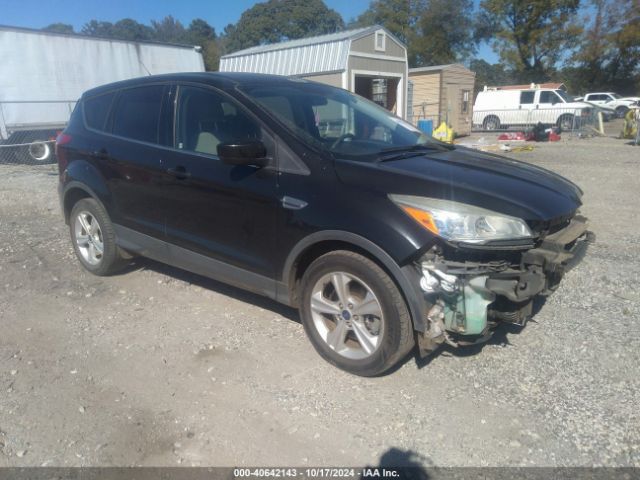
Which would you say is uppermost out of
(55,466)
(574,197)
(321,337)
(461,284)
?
(574,197)

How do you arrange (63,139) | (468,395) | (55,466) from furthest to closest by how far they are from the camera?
(63,139), (468,395), (55,466)

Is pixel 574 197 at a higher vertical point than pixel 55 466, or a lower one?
higher

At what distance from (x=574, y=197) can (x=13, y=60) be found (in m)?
15.4

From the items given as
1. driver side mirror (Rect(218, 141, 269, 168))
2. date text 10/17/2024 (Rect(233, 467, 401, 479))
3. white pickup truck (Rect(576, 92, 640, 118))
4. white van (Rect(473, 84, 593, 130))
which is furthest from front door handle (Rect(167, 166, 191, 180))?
white pickup truck (Rect(576, 92, 640, 118))

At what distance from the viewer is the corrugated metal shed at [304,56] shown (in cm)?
1695

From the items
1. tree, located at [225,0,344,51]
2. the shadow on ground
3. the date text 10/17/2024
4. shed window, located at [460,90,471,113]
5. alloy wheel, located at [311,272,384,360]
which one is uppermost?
tree, located at [225,0,344,51]

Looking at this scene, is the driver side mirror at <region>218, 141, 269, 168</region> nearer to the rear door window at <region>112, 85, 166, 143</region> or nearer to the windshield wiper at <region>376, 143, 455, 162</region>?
the windshield wiper at <region>376, 143, 455, 162</region>

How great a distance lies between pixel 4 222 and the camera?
24.4 ft

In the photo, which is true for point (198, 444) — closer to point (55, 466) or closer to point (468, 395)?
point (55, 466)

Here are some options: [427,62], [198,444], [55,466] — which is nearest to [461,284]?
[198,444]

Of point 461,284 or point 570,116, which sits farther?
point 570,116

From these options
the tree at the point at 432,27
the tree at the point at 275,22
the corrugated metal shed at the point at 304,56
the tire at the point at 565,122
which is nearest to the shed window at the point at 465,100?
the tire at the point at 565,122

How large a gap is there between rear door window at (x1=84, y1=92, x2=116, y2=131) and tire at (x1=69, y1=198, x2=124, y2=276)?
Answer: 2.40ft

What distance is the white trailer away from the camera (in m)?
13.7
